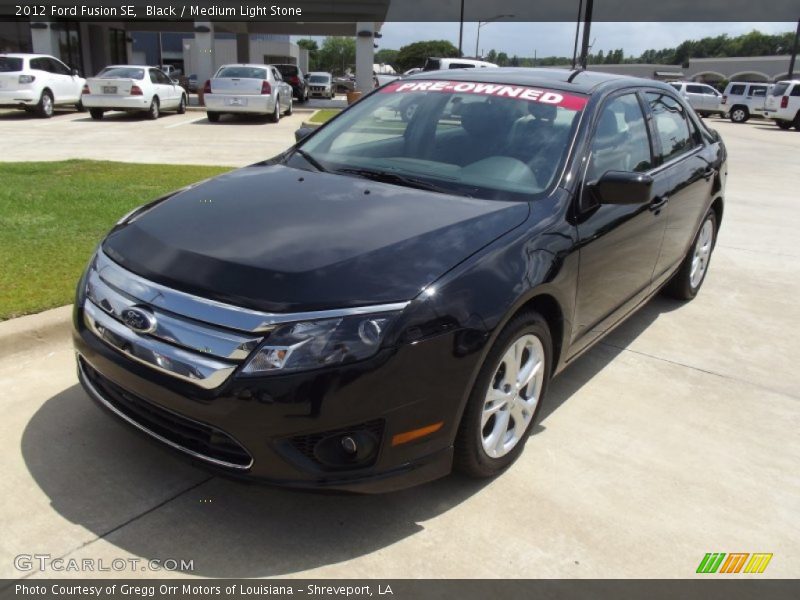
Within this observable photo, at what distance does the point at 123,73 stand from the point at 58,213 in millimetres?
13849

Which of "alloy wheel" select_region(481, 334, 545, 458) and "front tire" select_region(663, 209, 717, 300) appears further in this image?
"front tire" select_region(663, 209, 717, 300)

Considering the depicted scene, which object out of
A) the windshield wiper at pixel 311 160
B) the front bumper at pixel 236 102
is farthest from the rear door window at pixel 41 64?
the windshield wiper at pixel 311 160

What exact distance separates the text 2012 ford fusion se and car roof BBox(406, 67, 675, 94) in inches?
1.2

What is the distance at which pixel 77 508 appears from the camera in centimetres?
254

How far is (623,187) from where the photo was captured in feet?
10.2

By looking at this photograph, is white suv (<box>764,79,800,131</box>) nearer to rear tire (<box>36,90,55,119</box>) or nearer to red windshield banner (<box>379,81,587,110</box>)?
rear tire (<box>36,90,55,119</box>)

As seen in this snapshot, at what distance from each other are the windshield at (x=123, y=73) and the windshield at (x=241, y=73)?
2070mm

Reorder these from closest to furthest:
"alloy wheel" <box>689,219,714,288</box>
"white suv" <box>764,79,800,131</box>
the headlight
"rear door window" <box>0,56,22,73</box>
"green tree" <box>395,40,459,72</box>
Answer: the headlight
"alloy wheel" <box>689,219,714,288</box>
"rear door window" <box>0,56,22,73</box>
"white suv" <box>764,79,800,131</box>
"green tree" <box>395,40,459,72</box>

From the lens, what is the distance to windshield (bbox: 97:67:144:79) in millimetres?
17891

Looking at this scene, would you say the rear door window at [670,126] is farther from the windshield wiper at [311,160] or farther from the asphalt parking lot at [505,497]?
the windshield wiper at [311,160]

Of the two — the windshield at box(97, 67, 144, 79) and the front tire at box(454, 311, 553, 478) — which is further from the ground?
the windshield at box(97, 67, 144, 79)

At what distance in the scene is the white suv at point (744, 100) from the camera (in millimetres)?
31234

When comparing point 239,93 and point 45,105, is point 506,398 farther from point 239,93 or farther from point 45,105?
point 45,105

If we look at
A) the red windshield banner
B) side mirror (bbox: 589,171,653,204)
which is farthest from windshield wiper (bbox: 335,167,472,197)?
the red windshield banner
